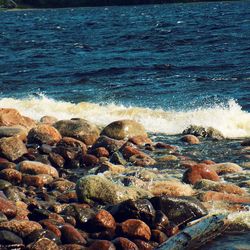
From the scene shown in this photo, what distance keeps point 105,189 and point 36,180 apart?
207 centimetres

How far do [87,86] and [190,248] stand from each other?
2098 centimetres

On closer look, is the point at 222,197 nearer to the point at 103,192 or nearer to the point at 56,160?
the point at 103,192

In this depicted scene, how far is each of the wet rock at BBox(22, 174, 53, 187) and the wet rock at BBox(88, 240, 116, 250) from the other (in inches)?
149

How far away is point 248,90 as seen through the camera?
89.0 ft

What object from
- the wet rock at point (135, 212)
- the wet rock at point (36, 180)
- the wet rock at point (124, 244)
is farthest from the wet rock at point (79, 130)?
the wet rock at point (124, 244)

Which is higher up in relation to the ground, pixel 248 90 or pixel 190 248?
pixel 190 248

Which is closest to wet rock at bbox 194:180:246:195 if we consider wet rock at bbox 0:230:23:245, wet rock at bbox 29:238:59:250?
wet rock at bbox 29:238:59:250

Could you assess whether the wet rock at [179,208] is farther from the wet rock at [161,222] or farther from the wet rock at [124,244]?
the wet rock at [124,244]

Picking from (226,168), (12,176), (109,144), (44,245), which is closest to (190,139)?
(109,144)

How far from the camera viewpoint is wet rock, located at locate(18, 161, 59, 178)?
555 inches

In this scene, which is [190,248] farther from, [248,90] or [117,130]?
[248,90]

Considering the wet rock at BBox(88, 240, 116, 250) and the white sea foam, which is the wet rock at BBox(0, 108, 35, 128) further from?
the wet rock at BBox(88, 240, 116, 250)

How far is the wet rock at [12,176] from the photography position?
13.6 meters

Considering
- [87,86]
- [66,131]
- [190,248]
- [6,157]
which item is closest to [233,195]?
[190,248]
